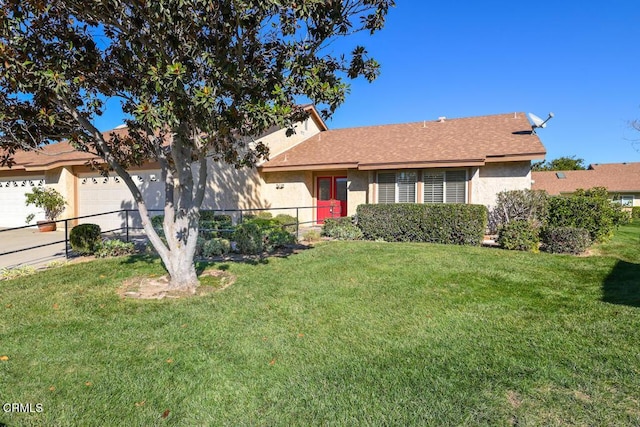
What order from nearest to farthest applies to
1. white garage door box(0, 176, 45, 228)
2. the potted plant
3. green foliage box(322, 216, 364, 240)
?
green foliage box(322, 216, 364, 240)
the potted plant
white garage door box(0, 176, 45, 228)

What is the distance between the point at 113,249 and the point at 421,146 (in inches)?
441

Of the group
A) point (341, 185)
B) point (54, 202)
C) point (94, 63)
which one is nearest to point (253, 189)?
point (341, 185)

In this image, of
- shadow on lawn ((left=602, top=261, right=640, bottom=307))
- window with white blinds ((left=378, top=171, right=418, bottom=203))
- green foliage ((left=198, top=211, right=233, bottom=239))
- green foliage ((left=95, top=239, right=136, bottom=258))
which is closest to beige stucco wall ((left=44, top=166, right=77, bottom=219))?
green foliage ((left=198, top=211, right=233, bottom=239))

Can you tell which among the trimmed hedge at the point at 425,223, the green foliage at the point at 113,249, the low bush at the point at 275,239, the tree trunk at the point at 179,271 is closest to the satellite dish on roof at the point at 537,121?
the trimmed hedge at the point at 425,223

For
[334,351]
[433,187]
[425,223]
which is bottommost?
[334,351]

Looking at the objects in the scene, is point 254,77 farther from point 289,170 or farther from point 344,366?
point 289,170

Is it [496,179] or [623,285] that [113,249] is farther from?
[496,179]

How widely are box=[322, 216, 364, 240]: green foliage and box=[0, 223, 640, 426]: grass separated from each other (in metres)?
4.77

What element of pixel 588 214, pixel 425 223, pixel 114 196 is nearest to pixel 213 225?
pixel 114 196

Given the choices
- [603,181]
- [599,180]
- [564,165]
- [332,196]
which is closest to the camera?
[332,196]

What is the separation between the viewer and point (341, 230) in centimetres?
1176

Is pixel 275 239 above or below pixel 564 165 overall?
below

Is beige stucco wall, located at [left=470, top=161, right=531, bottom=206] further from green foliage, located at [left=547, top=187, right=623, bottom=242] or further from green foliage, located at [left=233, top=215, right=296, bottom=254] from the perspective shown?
green foliage, located at [left=233, top=215, right=296, bottom=254]

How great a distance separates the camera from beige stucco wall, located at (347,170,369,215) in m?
14.2
